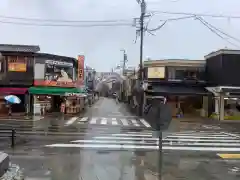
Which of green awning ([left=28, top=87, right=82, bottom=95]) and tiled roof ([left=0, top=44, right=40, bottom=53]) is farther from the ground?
tiled roof ([left=0, top=44, right=40, bottom=53])

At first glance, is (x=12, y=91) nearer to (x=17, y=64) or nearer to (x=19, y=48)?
(x=17, y=64)

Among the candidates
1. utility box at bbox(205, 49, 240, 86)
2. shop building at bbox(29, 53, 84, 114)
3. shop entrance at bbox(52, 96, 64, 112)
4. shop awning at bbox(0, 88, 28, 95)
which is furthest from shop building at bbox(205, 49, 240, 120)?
shop awning at bbox(0, 88, 28, 95)

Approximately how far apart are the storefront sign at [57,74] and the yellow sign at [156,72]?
8.98 meters

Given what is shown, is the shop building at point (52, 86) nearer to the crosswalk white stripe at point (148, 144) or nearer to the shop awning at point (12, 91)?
the shop awning at point (12, 91)

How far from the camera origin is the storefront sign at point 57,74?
36969mm

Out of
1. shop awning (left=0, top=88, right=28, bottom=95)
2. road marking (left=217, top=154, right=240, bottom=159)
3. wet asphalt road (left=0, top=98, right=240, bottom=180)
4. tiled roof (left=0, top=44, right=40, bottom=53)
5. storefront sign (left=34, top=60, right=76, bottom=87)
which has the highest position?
tiled roof (left=0, top=44, right=40, bottom=53)

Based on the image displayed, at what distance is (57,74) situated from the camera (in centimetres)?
3803

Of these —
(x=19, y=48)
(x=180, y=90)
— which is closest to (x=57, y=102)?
(x=19, y=48)

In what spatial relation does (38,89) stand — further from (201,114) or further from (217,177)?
(217,177)

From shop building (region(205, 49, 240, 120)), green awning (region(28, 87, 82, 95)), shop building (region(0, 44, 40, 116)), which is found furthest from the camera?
green awning (region(28, 87, 82, 95))

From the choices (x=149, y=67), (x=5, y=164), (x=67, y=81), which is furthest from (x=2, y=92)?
(x=5, y=164)

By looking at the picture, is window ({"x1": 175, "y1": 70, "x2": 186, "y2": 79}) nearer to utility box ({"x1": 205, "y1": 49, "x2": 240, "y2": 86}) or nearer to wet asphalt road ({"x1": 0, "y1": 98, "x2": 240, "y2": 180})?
utility box ({"x1": 205, "y1": 49, "x2": 240, "y2": 86})

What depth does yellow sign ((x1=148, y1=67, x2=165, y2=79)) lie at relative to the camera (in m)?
38.7

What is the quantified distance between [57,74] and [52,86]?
1.58m
